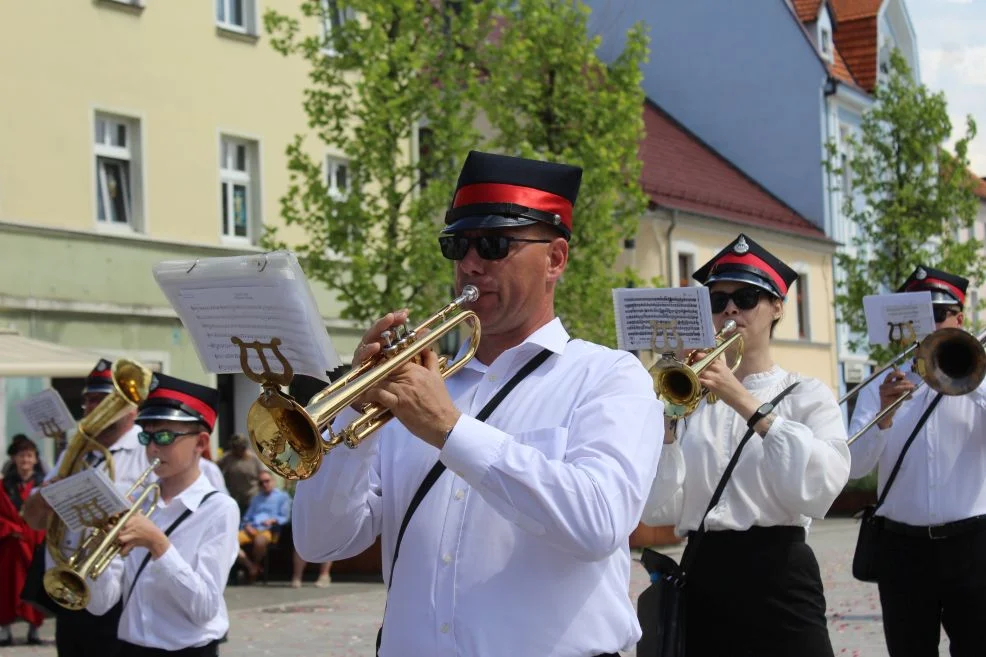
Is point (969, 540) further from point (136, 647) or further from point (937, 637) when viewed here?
point (136, 647)

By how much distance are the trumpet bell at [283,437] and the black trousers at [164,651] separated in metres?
2.91

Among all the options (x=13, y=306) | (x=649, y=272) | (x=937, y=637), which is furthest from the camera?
(x=649, y=272)

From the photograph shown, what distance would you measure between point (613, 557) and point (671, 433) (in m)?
2.14

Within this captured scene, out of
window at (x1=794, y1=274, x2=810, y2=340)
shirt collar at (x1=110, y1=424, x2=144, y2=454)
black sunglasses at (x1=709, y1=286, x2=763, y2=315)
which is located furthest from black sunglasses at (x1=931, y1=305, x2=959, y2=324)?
window at (x1=794, y1=274, x2=810, y2=340)

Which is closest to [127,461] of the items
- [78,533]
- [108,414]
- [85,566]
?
[108,414]

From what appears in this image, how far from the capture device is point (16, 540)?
13.5 m

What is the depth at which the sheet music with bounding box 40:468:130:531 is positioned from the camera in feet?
21.2

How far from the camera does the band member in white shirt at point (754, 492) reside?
546cm

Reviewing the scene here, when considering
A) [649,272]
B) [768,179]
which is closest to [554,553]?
[649,272]

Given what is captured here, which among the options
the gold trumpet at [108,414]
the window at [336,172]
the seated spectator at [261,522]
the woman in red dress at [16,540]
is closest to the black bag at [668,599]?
the gold trumpet at [108,414]

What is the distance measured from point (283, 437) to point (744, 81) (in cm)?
3866

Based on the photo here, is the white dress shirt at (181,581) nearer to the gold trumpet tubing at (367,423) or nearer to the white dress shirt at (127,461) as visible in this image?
the white dress shirt at (127,461)

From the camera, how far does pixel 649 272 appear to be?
1316 inches

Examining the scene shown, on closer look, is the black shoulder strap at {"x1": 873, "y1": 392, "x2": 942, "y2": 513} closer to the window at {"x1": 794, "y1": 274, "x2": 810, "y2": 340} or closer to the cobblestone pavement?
the cobblestone pavement
